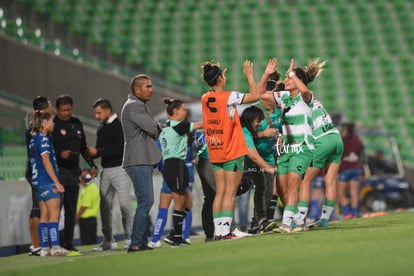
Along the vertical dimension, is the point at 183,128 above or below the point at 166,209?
above

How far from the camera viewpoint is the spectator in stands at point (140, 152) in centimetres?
1246

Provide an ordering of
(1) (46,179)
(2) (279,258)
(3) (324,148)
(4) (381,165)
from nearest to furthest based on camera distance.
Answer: (2) (279,258), (3) (324,148), (1) (46,179), (4) (381,165)

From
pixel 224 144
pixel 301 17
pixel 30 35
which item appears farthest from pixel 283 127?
pixel 301 17

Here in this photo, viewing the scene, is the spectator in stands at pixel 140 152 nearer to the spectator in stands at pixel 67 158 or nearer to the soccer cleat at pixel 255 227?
the spectator in stands at pixel 67 158

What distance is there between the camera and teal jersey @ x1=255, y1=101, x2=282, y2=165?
561 inches

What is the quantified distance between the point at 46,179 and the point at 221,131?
2593 mm

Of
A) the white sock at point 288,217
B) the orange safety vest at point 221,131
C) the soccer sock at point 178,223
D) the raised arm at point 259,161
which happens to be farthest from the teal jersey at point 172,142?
the white sock at point 288,217

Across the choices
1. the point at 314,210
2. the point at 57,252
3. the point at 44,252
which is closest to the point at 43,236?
the point at 44,252

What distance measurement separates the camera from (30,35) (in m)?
24.8

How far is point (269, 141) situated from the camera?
14.4 m

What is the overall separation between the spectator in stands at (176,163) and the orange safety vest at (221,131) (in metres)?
1.48

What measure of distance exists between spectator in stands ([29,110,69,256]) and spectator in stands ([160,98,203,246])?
148cm

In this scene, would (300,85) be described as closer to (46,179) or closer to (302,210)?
(302,210)

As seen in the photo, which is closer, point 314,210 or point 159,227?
point 159,227
